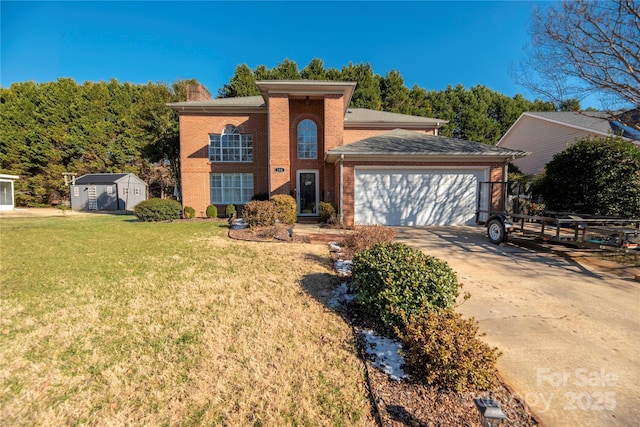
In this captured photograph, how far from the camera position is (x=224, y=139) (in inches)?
653

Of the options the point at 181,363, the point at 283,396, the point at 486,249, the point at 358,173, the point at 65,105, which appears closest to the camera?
the point at 283,396

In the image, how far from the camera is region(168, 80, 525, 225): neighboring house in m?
12.1

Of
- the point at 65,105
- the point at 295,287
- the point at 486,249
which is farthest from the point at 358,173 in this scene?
the point at 65,105

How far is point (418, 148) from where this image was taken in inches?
482

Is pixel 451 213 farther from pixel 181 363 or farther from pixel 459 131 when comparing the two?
pixel 459 131

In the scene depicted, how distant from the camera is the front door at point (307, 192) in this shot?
15.5 metres

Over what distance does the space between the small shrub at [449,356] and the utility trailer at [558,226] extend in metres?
6.10

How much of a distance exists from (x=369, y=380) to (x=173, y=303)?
3264 mm

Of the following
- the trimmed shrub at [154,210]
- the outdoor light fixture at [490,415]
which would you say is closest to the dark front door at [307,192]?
the trimmed shrub at [154,210]

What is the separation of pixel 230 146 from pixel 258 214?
25.9 feet

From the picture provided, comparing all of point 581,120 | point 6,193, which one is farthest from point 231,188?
point 6,193

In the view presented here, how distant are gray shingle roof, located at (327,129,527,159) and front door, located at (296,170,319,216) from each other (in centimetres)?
312

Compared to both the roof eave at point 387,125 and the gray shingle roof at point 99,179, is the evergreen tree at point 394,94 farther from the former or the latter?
the gray shingle roof at point 99,179

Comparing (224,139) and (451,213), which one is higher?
(224,139)
